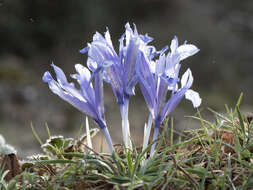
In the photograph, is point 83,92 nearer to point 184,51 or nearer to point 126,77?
point 126,77

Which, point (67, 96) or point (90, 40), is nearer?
point (67, 96)

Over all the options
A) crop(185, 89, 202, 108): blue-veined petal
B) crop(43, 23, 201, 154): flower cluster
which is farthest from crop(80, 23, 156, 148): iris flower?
crop(185, 89, 202, 108): blue-veined petal

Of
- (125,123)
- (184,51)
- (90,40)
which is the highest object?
(90,40)

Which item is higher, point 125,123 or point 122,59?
point 122,59

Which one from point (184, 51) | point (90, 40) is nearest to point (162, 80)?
point (184, 51)

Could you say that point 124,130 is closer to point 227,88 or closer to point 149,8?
point 227,88

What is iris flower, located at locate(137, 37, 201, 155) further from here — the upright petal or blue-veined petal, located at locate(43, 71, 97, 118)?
blue-veined petal, located at locate(43, 71, 97, 118)

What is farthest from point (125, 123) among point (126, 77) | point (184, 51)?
point (184, 51)

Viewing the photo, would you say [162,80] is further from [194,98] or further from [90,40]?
[90,40]
